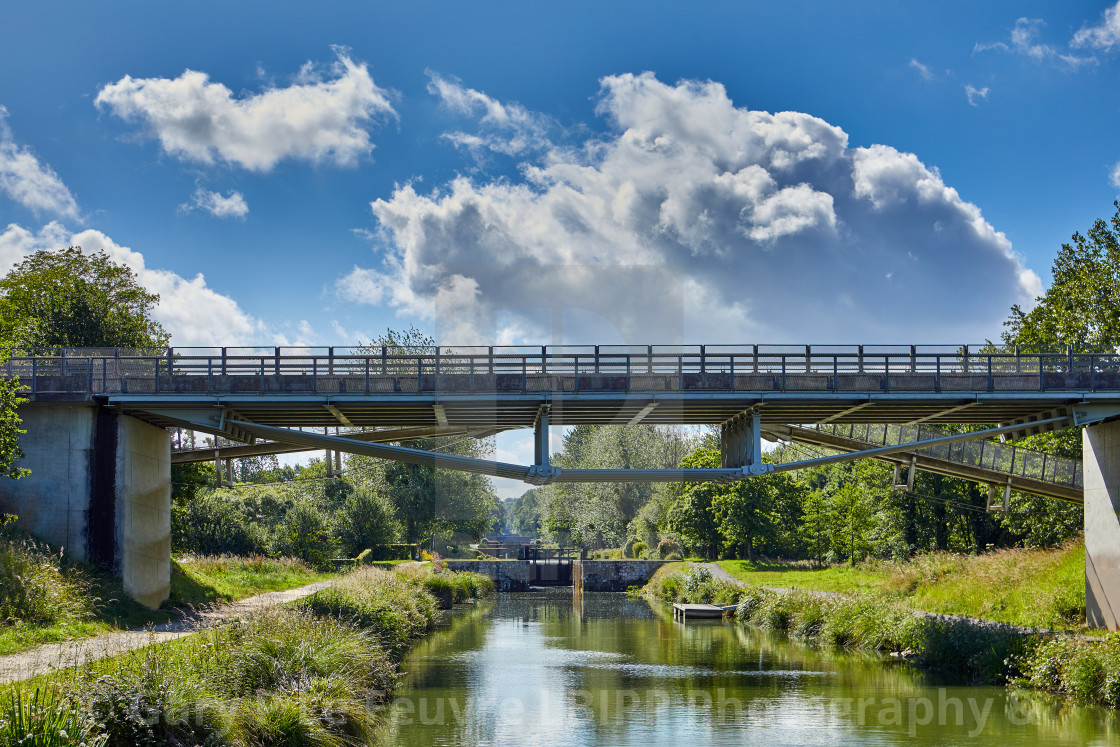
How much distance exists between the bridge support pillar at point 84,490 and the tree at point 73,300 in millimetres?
11583

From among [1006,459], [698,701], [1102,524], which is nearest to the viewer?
[698,701]

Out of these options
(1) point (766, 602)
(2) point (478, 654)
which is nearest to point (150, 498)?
(2) point (478, 654)

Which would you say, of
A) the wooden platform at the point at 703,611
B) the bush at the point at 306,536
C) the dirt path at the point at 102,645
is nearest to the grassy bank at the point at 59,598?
the dirt path at the point at 102,645

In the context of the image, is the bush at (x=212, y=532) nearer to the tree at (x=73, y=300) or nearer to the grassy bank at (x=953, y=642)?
the tree at (x=73, y=300)

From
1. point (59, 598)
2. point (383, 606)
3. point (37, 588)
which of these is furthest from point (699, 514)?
point (37, 588)

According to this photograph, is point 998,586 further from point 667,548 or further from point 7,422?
point 667,548

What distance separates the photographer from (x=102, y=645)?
1831cm

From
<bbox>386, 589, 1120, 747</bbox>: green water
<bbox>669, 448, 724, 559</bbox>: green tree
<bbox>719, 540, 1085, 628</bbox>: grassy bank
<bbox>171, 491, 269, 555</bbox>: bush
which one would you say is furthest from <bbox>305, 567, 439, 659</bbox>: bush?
<bbox>669, 448, 724, 559</bbox>: green tree

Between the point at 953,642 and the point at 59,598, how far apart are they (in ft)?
72.7

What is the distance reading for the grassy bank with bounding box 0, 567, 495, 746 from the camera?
1120cm

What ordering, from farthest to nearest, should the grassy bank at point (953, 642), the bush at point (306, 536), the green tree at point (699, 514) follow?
1. the green tree at point (699, 514)
2. the bush at point (306, 536)
3. the grassy bank at point (953, 642)

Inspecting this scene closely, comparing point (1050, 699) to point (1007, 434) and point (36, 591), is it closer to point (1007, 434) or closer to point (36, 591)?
point (1007, 434)

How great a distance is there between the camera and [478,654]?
96.8 feet

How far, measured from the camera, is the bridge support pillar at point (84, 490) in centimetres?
2725
